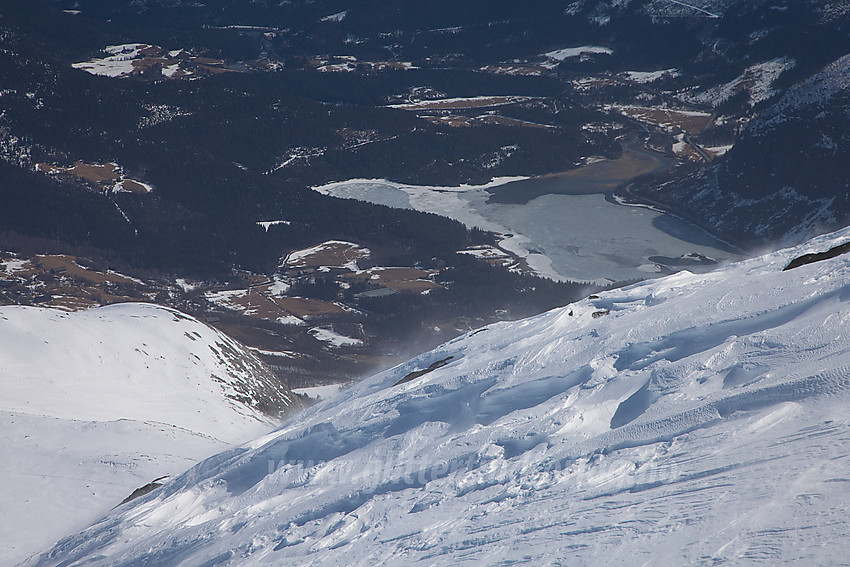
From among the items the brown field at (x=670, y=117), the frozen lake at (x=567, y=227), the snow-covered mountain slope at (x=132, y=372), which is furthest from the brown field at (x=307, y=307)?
the brown field at (x=670, y=117)

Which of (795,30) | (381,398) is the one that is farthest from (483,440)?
(795,30)

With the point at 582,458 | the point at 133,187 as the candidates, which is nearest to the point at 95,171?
the point at 133,187

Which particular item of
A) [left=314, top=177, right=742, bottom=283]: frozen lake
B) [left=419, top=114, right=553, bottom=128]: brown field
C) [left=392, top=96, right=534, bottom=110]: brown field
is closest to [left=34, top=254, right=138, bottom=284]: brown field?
[left=314, top=177, right=742, bottom=283]: frozen lake

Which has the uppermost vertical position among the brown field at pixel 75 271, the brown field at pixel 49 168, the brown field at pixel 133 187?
the brown field at pixel 49 168

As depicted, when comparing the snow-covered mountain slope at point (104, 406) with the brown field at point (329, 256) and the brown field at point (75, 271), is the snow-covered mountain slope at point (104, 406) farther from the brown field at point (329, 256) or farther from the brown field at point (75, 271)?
the brown field at point (329, 256)

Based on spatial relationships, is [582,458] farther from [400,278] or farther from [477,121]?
[477,121]

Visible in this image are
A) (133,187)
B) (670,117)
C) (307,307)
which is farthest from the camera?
(670,117)
